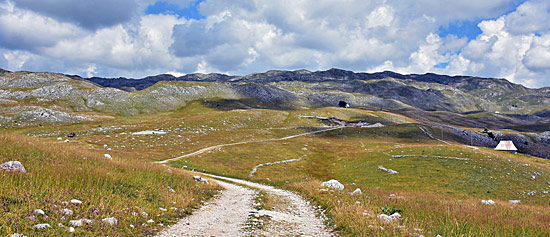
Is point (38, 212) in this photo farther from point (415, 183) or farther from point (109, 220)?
point (415, 183)

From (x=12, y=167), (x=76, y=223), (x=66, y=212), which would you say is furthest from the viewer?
(x=12, y=167)

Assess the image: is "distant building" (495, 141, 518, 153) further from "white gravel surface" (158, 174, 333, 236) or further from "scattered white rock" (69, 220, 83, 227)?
"scattered white rock" (69, 220, 83, 227)

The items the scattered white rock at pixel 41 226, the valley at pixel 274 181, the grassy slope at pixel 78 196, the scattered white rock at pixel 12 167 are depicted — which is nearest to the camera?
the scattered white rock at pixel 41 226

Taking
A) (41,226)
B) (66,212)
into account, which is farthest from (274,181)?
(41,226)

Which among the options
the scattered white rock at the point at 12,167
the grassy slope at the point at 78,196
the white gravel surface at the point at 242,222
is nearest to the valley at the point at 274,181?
the grassy slope at the point at 78,196

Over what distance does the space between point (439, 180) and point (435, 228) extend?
39.5 m

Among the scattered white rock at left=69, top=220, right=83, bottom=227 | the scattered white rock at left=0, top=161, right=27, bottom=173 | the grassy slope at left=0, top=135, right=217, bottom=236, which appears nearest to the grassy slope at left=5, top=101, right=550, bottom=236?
the grassy slope at left=0, top=135, right=217, bottom=236

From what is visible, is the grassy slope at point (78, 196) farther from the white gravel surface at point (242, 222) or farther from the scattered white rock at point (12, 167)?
the white gravel surface at point (242, 222)

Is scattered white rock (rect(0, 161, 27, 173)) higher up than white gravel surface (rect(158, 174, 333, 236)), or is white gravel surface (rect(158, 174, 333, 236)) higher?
scattered white rock (rect(0, 161, 27, 173))

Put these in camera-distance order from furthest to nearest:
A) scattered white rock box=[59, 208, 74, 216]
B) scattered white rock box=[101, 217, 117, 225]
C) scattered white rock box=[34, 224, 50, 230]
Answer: scattered white rock box=[101, 217, 117, 225]
scattered white rock box=[59, 208, 74, 216]
scattered white rock box=[34, 224, 50, 230]

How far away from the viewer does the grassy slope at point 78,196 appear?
29.6 feet

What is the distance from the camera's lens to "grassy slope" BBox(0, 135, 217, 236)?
9.02m

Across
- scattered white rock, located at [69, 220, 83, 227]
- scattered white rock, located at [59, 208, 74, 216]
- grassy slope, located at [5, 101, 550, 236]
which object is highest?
scattered white rock, located at [59, 208, 74, 216]

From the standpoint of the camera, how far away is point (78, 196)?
467 inches
